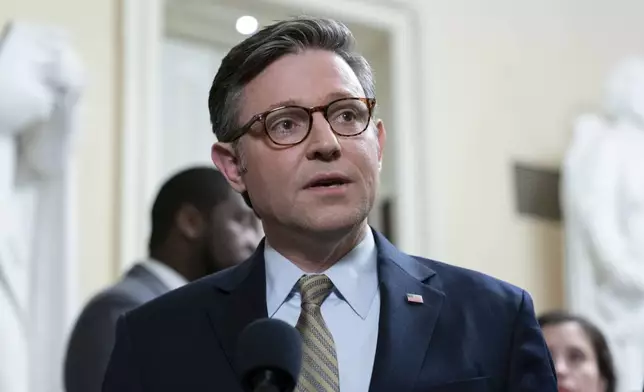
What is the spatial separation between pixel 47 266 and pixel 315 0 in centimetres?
193

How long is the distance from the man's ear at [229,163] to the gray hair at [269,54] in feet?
0.06

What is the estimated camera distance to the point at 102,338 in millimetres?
2963

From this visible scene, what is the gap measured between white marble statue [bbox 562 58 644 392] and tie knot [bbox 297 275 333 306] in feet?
13.3

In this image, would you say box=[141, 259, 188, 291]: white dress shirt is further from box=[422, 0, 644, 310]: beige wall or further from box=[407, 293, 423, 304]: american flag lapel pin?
box=[422, 0, 644, 310]: beige wall

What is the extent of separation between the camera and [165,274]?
10.6 ft

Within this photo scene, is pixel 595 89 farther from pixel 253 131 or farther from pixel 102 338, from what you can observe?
pixel 253 131

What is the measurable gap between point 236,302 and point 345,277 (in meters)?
0.16

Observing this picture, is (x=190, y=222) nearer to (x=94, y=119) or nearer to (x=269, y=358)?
(x=94, y=119)

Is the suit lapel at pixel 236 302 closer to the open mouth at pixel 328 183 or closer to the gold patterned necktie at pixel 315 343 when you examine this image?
the gold patterned necktie at pixel 315 343

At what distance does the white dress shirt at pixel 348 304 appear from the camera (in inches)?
67.8

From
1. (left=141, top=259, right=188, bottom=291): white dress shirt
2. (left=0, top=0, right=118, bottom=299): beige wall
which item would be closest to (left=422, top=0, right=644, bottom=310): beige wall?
(left=0, top=0, right=118, bottom=299): beige wall

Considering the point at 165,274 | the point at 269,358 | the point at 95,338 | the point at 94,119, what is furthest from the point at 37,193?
the point at 269,358

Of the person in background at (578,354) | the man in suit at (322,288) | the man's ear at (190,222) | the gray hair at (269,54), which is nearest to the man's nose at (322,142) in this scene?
the man in suit at (322,288)

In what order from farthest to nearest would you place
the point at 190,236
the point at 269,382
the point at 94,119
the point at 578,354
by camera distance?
1. the point at 94,119
2. the point at 578,354
3. the point at 190,236
4. the point at 269,382
